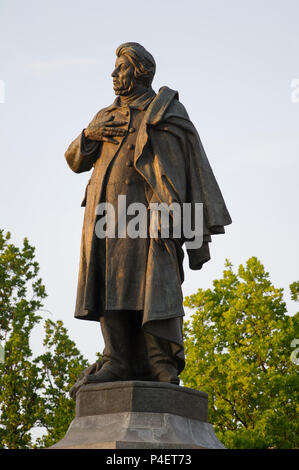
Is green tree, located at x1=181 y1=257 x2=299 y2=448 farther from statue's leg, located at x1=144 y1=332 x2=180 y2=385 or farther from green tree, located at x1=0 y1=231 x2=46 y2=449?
statue's leg, located at x1=144 y1=332 x2=180 y2=385

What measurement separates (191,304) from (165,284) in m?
23.5

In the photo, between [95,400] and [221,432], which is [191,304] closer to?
[221,432]

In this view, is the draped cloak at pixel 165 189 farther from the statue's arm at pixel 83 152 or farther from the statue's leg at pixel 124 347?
the statue's leg at pixel 124 347

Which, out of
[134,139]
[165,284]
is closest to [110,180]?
[134,139]

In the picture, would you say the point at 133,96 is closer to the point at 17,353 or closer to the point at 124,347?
the point at 124,347

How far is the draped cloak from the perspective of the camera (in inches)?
270

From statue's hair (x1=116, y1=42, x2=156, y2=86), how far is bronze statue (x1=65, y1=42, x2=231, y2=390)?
0.01 m

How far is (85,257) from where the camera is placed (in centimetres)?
732

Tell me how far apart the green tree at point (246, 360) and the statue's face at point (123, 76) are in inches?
702

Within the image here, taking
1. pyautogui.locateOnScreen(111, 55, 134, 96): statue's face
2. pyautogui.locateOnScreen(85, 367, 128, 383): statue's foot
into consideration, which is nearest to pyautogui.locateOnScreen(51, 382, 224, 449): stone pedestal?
pyautogui.locateOnScreen(85, 367, 128, 383): statue's foot

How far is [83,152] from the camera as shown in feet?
25.1

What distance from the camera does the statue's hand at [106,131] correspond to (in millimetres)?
7523

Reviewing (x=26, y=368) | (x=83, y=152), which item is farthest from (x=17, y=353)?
(x=83, y=152)

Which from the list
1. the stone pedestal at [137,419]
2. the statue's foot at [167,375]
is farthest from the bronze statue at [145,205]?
the stone pedestal at [137,419]
